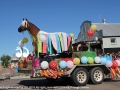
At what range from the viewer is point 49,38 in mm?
10188

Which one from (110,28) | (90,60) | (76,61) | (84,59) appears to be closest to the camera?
(76,61)

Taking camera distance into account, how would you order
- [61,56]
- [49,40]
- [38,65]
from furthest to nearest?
[61,56]
[49,40]
[38,65]

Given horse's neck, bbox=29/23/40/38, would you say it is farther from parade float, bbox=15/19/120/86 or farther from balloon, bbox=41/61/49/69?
balloon, bbox=41/61/49/69

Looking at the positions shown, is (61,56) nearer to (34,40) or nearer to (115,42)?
(34,40)

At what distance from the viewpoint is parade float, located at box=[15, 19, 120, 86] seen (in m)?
9.45

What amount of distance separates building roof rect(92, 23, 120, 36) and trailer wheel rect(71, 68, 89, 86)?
19132 mm

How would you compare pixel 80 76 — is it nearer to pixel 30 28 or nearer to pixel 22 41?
pixel 30 28

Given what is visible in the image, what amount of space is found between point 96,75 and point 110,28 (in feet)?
69.4

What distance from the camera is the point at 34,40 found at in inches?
407

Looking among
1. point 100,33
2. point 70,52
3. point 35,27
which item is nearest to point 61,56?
point 70,52

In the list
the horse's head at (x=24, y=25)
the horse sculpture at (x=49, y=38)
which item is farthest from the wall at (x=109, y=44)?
the horse's head at (x=24, y=25)

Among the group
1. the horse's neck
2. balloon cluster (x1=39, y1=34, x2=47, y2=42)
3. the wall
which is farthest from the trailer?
the wall

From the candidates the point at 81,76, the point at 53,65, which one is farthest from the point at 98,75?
the point at 53,65

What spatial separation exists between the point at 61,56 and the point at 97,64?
6.13 ft
